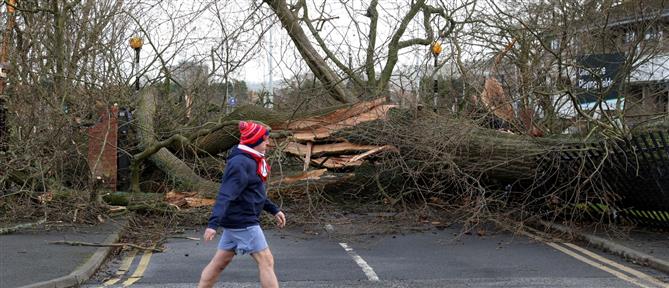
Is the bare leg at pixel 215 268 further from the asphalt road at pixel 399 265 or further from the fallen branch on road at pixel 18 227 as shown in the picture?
the fallen branch on road at pixel 18 227

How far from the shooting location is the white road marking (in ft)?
22.7

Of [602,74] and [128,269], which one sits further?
[602,74]

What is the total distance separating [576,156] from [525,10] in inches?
153

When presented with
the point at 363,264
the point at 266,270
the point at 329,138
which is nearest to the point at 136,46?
the point at 329,138

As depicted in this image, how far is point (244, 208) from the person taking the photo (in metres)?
5.05

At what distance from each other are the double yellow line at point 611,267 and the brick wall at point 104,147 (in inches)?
279

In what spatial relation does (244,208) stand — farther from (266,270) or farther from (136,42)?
(136,42)

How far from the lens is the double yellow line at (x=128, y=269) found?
21.8ft

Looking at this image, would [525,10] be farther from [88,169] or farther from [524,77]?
[88,169]

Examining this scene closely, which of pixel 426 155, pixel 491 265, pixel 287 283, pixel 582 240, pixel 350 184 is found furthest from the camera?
pixel 350 184

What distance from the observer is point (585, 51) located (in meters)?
11.2

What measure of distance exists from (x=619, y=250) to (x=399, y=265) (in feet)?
9.52

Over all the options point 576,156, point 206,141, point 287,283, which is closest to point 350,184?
point 206,141

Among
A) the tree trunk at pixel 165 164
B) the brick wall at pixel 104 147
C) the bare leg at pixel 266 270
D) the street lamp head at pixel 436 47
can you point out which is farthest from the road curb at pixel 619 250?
the brick wall at pixel 104 147
